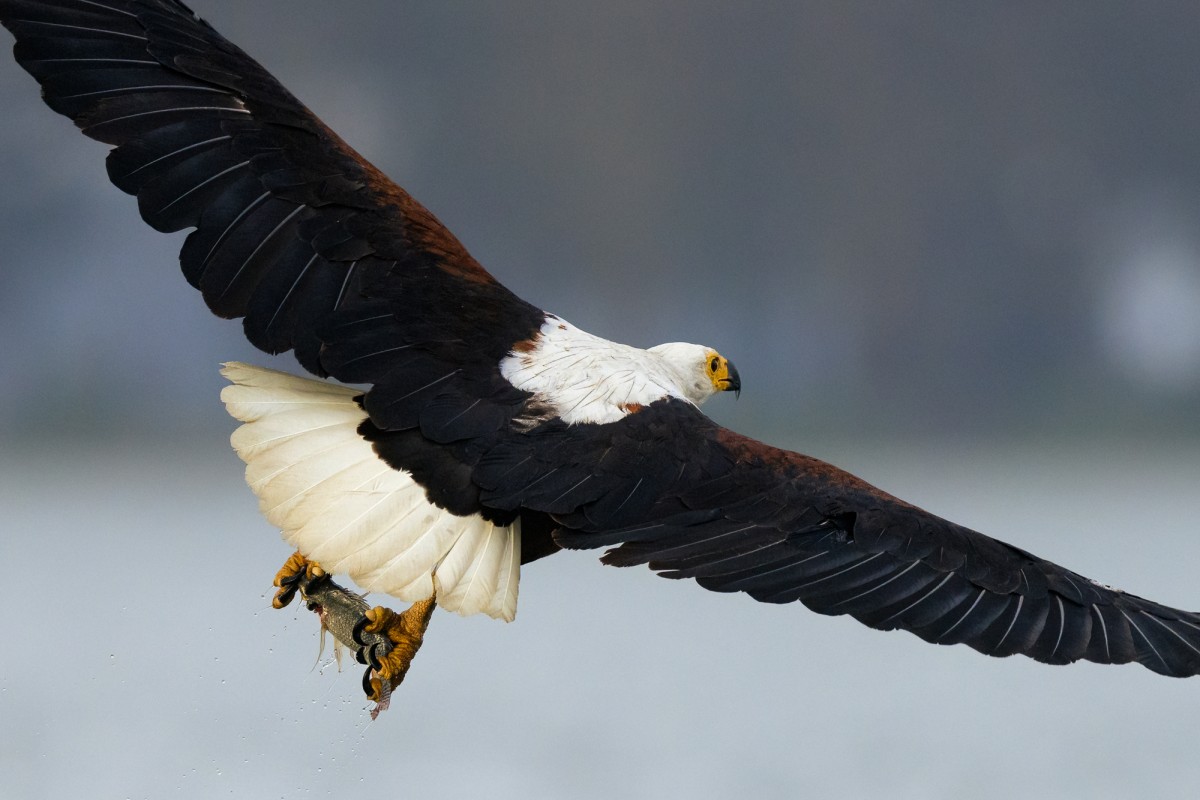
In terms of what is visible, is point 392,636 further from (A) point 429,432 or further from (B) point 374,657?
(A) point 429,432

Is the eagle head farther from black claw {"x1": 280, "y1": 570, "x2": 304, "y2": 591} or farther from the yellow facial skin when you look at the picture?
black claw {"x1": 280, "y1": 570, "x2": 304, "y2": 591}

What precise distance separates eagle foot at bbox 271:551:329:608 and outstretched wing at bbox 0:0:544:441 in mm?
471

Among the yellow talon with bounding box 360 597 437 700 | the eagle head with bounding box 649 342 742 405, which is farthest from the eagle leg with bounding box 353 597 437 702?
the eagle head with bounding box 649 342 742 405

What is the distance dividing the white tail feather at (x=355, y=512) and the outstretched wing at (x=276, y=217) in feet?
0.40

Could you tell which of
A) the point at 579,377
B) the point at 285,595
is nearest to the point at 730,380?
the point at 579,377

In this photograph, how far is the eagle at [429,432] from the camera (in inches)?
106

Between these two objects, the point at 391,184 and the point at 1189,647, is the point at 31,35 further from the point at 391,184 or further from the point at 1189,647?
the point at 1189,647

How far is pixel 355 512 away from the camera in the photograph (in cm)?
281

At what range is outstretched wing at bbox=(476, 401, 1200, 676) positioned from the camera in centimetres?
263

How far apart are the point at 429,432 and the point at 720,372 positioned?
47.1 inches

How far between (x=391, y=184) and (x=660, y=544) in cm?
97

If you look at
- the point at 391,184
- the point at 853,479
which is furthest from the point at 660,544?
the point at 391,184

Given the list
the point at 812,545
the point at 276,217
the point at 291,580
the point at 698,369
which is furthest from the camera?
the point at 698,369

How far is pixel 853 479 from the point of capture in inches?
113
